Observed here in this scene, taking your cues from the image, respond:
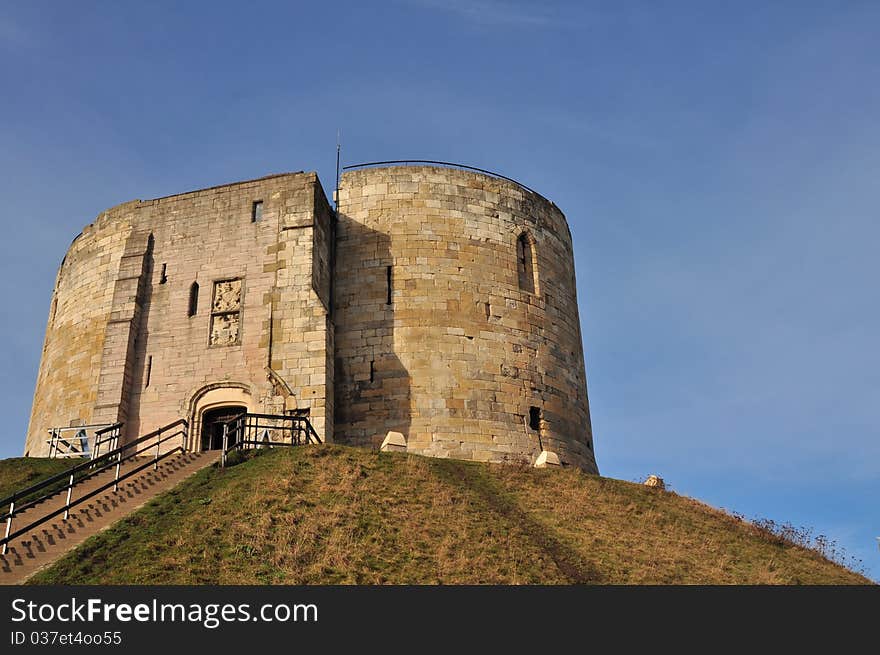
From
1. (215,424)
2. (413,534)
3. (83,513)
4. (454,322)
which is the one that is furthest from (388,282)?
(83,513)

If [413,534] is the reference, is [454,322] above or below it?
above

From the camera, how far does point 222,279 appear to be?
26.2 meters

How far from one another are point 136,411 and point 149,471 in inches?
272

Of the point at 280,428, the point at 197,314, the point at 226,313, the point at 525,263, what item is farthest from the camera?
the point at 525,263

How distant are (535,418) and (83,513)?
14.1m

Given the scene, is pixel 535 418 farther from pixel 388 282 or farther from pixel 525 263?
pixel 388 282

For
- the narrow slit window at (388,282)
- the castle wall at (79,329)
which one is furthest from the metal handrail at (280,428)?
the castle wall at (79,329)

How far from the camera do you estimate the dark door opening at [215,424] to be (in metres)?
25.0

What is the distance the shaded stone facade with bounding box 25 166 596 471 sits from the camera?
81.6 feet

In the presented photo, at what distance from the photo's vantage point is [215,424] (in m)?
24.9

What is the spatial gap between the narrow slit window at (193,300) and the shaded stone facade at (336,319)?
42mm

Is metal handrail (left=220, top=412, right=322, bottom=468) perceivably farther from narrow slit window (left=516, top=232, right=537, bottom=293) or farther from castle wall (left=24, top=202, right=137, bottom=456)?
narrow slit window (left=516, top=232, right=537, bottom=293)
